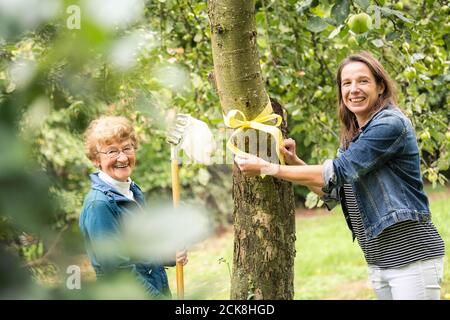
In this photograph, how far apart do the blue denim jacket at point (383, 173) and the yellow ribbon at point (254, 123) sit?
201 millimetres

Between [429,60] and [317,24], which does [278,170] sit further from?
[429,60]

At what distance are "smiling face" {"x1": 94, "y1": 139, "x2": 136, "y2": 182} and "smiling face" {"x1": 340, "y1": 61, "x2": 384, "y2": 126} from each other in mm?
797

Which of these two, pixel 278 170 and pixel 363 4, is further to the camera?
pixel 278 170

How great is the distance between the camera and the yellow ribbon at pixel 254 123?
187cm

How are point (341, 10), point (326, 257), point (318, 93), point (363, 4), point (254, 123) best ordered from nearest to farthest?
point (363, 4), point (341, 10), point (254, 123), point (318, 93), point (326, 257)

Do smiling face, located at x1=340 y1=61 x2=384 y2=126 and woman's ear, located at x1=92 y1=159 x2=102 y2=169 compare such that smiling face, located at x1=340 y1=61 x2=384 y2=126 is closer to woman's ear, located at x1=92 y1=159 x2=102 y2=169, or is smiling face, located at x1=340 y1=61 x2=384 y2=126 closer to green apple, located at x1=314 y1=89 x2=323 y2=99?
woman's ear, located at x1=92 y1=159 x2=102 y2=169

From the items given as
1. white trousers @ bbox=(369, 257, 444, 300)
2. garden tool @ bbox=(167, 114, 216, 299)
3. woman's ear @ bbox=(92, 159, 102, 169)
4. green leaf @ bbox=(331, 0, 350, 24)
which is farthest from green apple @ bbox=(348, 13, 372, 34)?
woman's ear @ bbox=(92, 159, 102, 169)

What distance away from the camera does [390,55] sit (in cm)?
325

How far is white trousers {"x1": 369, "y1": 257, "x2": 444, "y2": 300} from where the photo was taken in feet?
6.19

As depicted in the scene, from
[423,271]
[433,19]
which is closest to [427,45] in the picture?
[433,19]

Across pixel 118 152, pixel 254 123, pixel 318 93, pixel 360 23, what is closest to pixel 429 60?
pixel 318 93

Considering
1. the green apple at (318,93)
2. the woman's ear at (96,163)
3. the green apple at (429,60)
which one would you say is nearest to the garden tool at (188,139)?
the woman's ear at (96,163)

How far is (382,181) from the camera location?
6.17 feet

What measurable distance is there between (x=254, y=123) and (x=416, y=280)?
757 mm
